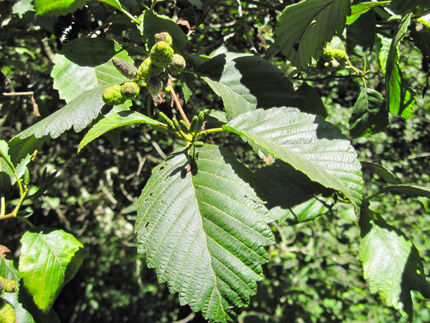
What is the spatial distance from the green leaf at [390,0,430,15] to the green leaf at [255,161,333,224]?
74cm

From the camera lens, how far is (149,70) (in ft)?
2.98

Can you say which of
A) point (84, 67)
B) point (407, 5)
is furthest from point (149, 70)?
point (407, 5)

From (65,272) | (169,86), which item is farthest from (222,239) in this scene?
(65,272)

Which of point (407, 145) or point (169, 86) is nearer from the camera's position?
point (169, 86)

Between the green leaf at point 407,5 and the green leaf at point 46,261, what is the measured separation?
1575mm

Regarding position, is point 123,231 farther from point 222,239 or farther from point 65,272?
point 222,239

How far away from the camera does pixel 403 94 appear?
114cm

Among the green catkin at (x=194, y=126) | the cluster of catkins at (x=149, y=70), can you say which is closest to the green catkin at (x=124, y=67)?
the cluster of catkins at (x=149, y=70)

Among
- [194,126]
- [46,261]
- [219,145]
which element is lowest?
[46,261]

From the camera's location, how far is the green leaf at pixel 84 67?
1.15 metres

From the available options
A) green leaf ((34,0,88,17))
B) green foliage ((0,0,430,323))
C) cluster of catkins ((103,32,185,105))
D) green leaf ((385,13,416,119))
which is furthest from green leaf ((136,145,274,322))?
green leaf ((34,0,88,17))

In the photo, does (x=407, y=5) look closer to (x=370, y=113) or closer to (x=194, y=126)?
(x=370, y=113)

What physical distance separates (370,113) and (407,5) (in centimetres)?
50

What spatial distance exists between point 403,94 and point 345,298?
8.56 ft
